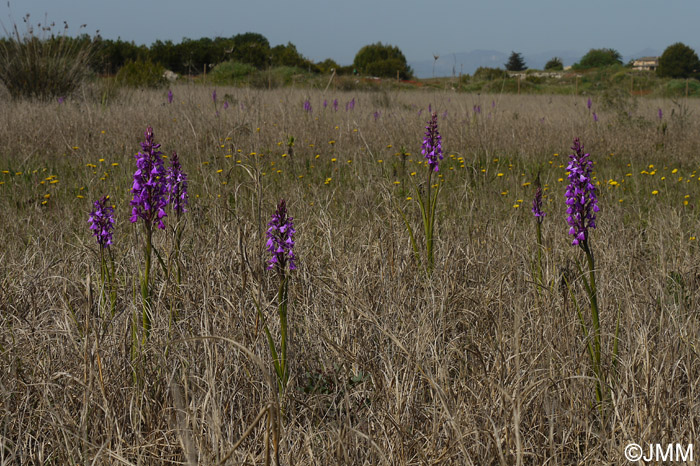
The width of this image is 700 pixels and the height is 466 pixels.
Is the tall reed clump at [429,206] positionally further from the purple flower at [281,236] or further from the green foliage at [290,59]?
the green foliage at [290,59]

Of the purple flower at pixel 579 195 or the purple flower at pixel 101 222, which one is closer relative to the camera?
the purple flower at pixel 579 195

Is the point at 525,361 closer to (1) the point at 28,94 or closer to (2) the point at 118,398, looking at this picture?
(2) the point at 118,398

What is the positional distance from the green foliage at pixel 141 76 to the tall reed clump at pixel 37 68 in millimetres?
2717

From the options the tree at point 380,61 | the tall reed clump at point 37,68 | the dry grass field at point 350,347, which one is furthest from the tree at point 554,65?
the dry grass field at point 350,347

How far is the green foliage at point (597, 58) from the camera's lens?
131 feet

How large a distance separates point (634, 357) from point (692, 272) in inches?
40.8

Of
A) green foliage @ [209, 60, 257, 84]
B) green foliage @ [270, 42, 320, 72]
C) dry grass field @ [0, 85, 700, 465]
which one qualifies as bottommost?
dry grass field @ [0, 85, 700, 465]

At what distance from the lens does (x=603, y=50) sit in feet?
137

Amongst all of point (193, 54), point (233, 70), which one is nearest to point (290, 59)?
point (193, 54)

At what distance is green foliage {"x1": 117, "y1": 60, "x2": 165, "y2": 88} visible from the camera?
13.9 meters

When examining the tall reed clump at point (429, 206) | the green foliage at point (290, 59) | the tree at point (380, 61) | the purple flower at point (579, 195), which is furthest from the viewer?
the tree at point (380, 61)

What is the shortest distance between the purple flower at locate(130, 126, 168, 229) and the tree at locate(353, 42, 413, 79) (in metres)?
32.5

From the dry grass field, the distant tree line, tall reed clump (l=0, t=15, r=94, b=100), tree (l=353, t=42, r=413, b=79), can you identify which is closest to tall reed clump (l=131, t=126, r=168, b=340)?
the dry grass field

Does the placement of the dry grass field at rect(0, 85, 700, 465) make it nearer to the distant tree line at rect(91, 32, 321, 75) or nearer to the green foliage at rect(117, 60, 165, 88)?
the green foliage at rect(117, 60, 165, 88)
